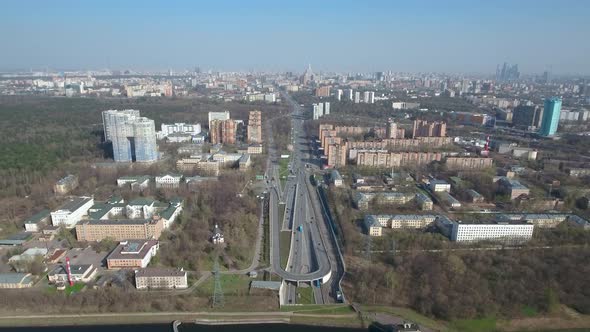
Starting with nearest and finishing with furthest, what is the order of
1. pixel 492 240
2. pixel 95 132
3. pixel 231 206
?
pixel 492 240, pixel 231 206, pixel 95 132

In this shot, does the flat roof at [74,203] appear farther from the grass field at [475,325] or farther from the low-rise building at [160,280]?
the grass field at [475,325]

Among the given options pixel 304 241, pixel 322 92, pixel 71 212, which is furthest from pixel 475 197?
pixel 322 92

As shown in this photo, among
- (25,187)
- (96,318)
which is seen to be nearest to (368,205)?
(96,318)

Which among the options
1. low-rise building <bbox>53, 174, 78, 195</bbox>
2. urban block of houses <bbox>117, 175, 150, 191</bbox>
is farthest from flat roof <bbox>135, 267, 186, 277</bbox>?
low-rise building <bbox>53, 174, 78, 195</bbox>

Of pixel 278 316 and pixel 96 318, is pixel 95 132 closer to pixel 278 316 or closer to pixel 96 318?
pixel 96 318

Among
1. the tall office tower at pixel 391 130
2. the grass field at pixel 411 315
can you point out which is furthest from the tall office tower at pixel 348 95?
the grass field at pixel 411 315

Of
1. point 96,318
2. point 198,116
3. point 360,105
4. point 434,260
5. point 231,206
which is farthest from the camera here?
point 360,105
